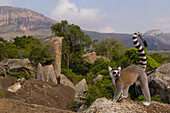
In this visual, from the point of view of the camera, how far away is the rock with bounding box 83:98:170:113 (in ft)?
16.3

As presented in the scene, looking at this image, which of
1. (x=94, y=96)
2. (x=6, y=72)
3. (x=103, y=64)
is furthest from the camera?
(x=103, y=64)

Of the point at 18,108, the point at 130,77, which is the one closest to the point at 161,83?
the point at 130,77

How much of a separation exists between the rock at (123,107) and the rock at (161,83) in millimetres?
5247

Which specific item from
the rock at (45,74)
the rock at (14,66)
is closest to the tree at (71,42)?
the rock at (45,74)

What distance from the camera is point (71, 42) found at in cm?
3525

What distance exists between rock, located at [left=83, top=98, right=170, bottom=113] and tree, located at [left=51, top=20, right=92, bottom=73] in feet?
93.8

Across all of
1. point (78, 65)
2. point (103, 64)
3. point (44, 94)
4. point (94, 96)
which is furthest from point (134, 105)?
point (78, 65)

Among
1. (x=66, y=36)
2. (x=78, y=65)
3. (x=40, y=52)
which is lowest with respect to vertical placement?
(x=78, y=65)

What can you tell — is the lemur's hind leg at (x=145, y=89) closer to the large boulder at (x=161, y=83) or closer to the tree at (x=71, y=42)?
the large boulder at (x=161, y=83)

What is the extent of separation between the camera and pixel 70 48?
3572 cm

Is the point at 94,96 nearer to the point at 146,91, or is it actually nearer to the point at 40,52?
the point at 146,91

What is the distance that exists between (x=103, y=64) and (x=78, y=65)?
7639 millimetres

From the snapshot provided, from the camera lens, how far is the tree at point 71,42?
33.9m

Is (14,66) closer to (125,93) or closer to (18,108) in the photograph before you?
(18,108)
